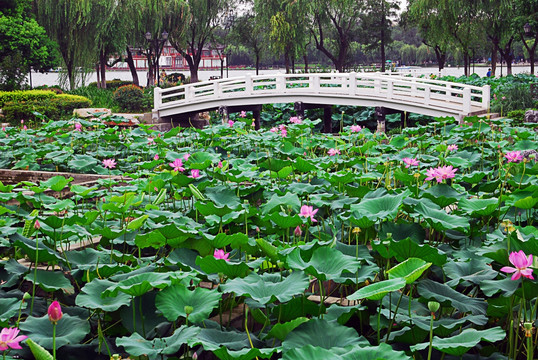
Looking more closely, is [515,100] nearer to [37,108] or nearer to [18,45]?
[37,108]

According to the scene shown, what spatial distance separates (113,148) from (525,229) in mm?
5999

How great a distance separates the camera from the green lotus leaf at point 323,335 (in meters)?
1.75

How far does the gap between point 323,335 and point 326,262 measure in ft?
1.17

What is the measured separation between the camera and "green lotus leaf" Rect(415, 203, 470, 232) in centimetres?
249

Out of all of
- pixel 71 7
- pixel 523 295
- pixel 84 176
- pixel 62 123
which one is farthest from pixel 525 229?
pixel 71 7

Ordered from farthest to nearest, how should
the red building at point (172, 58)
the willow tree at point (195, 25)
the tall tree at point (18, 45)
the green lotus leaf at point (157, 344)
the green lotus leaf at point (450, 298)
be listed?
1. the red building at point (172, 58)
2. the willow tree at point (195, 25)
3. the tall tree at point (18, 45)
4. the green lotus leaf at point (450, 298)
5. the green lotus leaf at point (157, 344)

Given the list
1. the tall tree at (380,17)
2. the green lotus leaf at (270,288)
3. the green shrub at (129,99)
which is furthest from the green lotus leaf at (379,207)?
the tall tree at (380,17)

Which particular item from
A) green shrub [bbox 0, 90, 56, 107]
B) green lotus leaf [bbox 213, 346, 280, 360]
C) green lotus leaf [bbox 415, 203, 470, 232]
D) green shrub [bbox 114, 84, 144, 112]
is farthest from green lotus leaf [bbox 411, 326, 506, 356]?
green shrub [bbox 114, 84, 144, 112]

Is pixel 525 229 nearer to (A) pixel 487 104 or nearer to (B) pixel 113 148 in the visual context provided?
(B) pixel 113 148

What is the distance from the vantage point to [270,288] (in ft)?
6.44

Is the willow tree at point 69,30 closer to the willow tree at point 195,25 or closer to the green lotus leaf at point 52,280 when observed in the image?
the willow tree at point 195,25

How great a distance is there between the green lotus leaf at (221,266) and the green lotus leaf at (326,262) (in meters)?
0.17

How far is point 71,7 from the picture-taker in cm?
2066

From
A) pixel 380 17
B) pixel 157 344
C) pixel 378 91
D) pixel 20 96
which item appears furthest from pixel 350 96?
pixel 380 17
